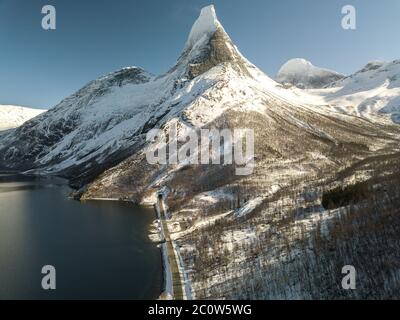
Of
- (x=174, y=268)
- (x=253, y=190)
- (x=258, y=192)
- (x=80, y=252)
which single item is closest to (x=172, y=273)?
(x=174, y=268)

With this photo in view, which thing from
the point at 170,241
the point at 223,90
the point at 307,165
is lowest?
the point at 170,241

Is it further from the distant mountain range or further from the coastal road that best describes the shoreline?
the distant mountain range

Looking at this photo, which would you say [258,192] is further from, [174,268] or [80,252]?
[80,252]

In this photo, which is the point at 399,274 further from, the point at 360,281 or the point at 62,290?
the point at 62,290

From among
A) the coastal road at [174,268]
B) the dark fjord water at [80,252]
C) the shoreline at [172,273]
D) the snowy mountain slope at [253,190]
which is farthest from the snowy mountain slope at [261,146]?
the shoreline at [172,273]

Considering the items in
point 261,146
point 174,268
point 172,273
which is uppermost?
point 261,146

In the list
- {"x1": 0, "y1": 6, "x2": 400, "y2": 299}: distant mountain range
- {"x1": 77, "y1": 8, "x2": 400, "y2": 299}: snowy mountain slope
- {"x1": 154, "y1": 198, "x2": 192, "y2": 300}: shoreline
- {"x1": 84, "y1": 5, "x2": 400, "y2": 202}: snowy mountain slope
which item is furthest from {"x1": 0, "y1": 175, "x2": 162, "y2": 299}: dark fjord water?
{"x1": 84, "y1": 5, "x2": 400, "y2": 202}: snowy mountain slope

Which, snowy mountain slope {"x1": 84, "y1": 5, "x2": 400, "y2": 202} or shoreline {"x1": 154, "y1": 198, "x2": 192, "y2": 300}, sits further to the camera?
snowy mountain slope {"x1": 84, "y1": 5, "x2": 400, "y2": 202}
